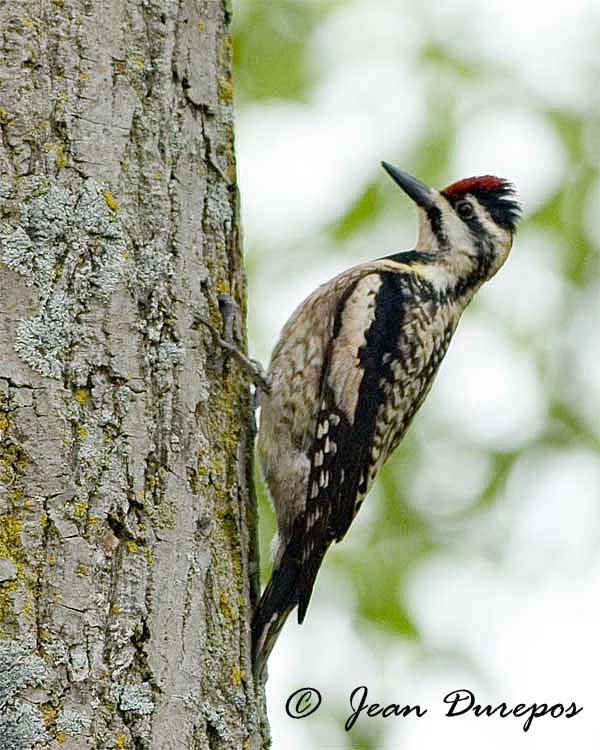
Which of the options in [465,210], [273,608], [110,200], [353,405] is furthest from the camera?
[465,210]

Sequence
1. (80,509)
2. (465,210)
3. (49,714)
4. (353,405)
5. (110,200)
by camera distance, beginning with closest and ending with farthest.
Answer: (49,714), (80,509), (110,200), (353,405), (465,210)

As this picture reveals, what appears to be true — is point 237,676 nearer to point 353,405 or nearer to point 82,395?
point 82,395

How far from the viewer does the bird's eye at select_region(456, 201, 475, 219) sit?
3900mm

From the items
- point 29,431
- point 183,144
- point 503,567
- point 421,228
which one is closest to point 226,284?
point 183,144

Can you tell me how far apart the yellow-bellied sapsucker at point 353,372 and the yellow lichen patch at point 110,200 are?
1055 millimetres

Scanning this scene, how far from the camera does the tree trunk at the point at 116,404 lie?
6.25 ft

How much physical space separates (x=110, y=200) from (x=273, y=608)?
103cm

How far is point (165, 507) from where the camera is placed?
2137mm

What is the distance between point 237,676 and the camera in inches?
87.0

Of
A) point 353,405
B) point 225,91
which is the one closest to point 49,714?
point 225,91

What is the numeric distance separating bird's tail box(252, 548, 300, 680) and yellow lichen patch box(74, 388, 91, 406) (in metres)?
0.68

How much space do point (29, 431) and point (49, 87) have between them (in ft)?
2.27

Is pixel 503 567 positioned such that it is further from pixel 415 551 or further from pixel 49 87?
pixel 49 87

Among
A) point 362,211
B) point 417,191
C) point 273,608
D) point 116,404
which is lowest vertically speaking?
point 273,608
